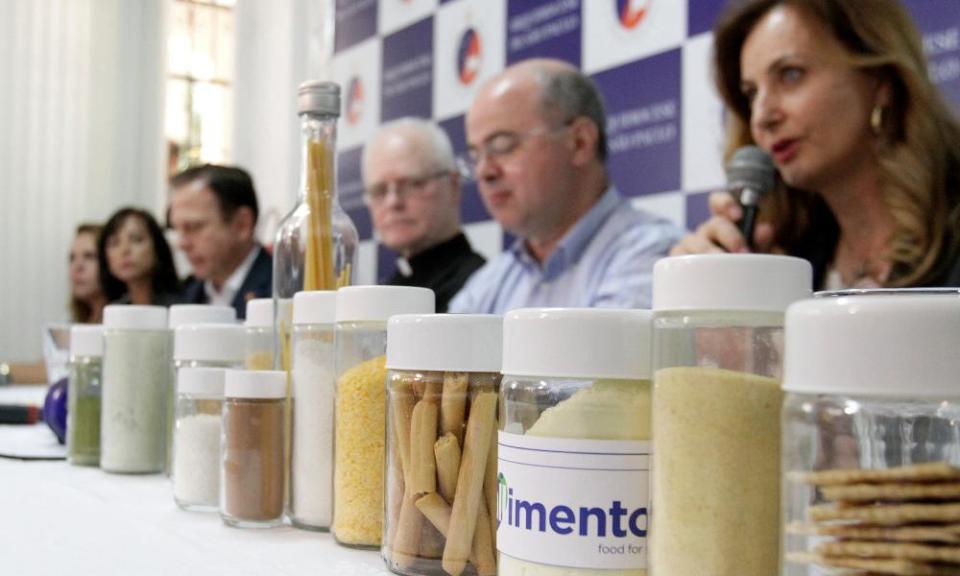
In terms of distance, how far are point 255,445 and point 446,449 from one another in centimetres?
21

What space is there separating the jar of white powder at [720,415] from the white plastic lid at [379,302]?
9.1 inches

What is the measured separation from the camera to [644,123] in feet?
6.86

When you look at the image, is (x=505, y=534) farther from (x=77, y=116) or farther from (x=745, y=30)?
(x=77, y=116)

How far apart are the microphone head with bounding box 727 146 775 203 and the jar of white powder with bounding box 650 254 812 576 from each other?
3.82 ft

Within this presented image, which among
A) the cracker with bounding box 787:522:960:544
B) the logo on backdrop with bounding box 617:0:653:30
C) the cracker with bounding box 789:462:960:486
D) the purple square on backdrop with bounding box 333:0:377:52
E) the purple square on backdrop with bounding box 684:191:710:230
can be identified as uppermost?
the purple square on backdrop with bounding box 333:0:377:52

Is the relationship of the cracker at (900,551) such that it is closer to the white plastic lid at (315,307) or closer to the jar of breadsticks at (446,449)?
the jar of breadsticks at (446,449)

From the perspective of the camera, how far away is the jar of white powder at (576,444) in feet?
1.46

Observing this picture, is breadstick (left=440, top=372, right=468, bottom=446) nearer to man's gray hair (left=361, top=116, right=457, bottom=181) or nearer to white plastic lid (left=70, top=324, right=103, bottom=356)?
white plastic lid (left=70, top=324, right=103, bottom=356)

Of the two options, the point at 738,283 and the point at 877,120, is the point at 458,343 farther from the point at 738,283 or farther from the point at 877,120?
the point at 877,120

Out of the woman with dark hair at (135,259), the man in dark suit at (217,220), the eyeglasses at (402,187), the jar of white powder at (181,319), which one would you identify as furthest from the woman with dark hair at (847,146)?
the woman with dark hair at (135,259)

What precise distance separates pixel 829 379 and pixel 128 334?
0.75 m

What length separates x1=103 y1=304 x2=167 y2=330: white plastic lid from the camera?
0.93 metres

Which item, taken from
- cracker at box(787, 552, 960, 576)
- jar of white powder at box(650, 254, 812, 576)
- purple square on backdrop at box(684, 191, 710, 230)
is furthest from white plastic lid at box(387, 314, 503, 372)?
purple square on backdrop at box(684, 191, 710, 230)

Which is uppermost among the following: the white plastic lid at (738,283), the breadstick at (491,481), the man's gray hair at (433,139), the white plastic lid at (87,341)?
the man's gray hair at (433,139)
